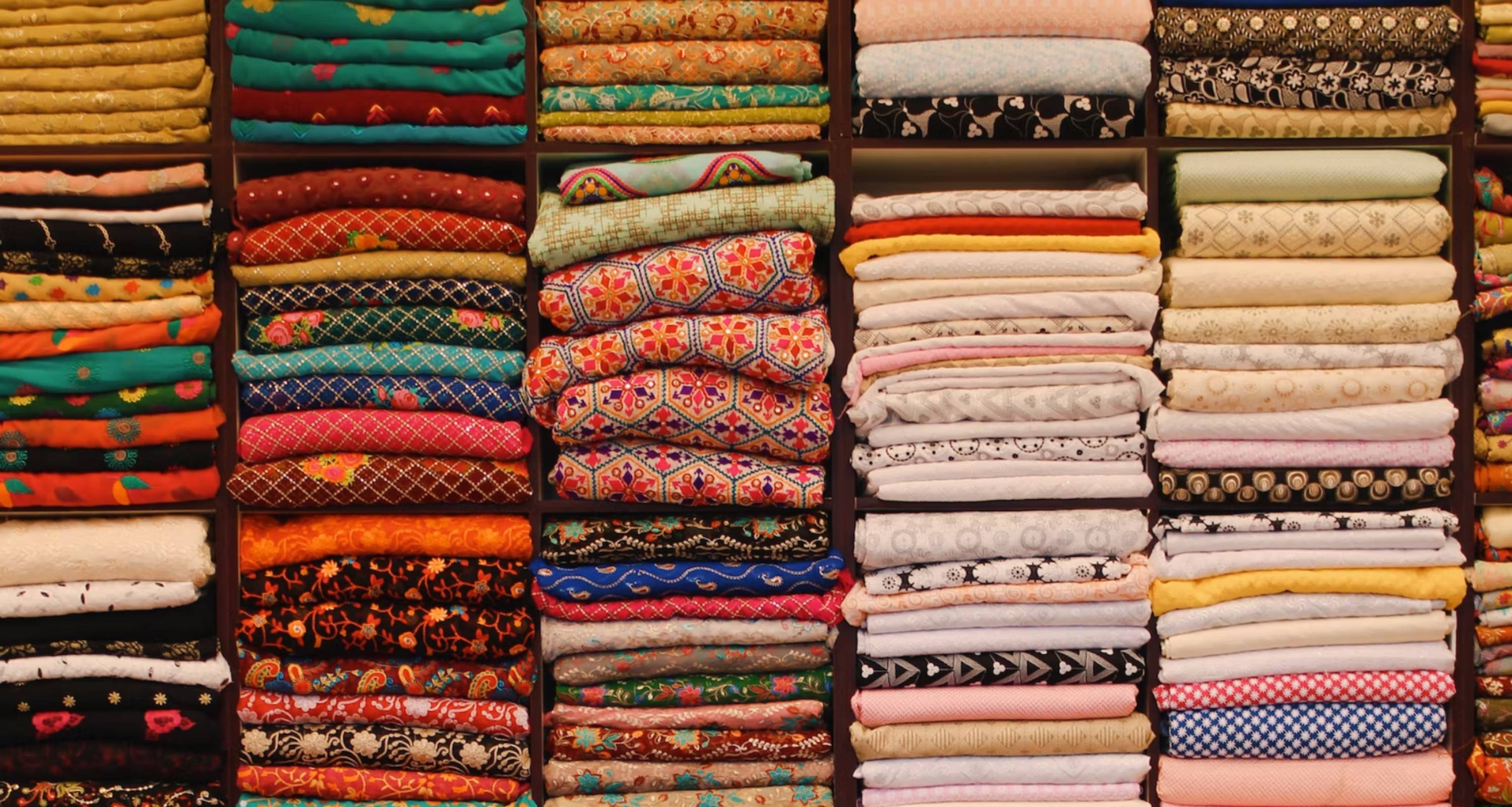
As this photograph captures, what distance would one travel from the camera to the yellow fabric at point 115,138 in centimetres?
194

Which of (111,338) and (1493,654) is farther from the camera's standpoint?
(1493,654)

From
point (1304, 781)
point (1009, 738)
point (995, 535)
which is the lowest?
point (1304, 781)

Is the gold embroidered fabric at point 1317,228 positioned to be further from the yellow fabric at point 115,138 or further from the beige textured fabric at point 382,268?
the yellow fabric at point 115,138

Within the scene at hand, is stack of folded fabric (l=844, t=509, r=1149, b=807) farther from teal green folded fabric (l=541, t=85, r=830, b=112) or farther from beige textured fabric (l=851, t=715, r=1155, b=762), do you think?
teal green folded fabric (l=541, t=85, r=830, b=112)

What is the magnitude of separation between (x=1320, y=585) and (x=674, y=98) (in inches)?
60.3

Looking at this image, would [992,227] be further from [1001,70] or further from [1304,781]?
[1304,781]

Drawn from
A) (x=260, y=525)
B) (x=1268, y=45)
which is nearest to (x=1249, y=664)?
(x=1268, y=45)

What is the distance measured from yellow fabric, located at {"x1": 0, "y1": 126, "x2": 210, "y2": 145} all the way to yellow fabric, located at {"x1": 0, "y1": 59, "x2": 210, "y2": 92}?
91 millimetres

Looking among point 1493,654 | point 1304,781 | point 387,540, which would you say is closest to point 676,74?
point 387,540

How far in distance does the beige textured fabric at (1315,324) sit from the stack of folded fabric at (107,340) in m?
1.84

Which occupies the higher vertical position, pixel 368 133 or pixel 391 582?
pixel 368 133

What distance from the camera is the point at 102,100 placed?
1945 mm

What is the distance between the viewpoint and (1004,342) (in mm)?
1961

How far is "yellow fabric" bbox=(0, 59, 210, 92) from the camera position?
1.95m
